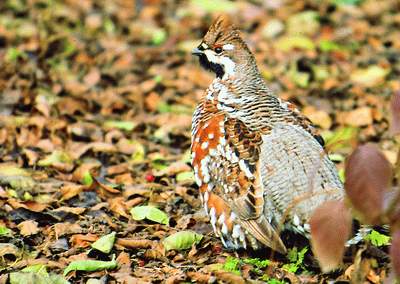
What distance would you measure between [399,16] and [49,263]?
827 cm

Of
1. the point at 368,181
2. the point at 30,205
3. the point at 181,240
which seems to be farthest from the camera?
the point at 30,205

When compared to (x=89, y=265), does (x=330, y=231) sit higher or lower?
higher

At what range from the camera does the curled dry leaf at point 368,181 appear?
10.3 ft

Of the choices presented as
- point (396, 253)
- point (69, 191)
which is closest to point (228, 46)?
point (69, 191)

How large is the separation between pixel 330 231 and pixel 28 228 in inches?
129

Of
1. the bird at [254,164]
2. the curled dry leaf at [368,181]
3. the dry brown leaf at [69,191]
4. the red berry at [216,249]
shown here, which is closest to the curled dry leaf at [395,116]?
the curled dry leaf at [368,181]

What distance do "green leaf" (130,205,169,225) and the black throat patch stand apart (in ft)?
4.12

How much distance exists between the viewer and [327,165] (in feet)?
18.2

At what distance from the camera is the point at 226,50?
259 inches

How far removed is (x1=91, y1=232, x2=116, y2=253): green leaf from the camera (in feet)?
18.7

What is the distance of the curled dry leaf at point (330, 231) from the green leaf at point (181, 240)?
2.55 metres

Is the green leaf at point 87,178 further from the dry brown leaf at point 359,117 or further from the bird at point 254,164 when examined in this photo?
the dry brown leaf at point 359,117

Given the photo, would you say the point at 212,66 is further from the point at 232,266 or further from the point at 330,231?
the point at 330,231

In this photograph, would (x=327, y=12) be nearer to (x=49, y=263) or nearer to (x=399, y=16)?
(x=399, y=16)
